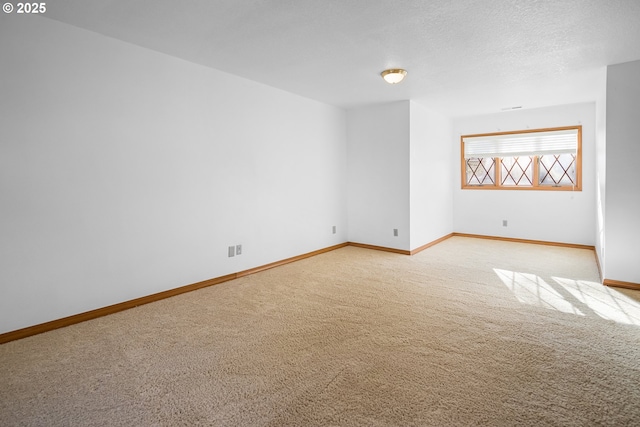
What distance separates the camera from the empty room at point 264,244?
5.81 ft

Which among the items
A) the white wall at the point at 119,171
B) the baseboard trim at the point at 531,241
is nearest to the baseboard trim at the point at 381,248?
the white wall at the point at 119,171

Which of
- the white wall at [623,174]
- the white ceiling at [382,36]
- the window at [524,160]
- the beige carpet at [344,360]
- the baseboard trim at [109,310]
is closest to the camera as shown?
the beige carpet at [344,360]

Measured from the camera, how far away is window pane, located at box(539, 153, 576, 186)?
5398 mm

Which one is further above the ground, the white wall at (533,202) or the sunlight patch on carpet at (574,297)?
the white wall at (533,202)

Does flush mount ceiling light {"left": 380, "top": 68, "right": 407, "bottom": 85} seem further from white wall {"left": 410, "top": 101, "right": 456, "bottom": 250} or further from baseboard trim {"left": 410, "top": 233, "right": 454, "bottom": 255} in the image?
baseboard trim {"left": 410, "top": 233, "right": 454, "bottom": 255}

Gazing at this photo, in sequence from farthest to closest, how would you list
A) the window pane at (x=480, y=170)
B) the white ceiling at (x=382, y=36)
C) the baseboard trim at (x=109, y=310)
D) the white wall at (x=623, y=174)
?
the window pane at (x=480, y=170) → the white wall at (x=623, y=174) → the baseboard trim at (x=109, y=310) → the white ceiling at (x=382, y=36)

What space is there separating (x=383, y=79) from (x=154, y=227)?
282 centimetres

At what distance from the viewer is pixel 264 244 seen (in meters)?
4.15

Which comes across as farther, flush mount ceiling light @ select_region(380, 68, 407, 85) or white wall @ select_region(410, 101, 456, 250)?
white wall @ select_region(410, 101, 456, 250)

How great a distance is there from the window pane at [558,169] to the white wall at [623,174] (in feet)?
7.45

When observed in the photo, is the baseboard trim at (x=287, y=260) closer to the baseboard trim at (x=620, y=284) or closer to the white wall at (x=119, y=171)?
the white wall at (x=119, y=171)

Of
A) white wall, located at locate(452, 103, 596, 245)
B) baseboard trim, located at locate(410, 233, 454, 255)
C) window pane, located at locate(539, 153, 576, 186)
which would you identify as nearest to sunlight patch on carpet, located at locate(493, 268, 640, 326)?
baseboard trim, located at locate(410, 233, 454, 255)

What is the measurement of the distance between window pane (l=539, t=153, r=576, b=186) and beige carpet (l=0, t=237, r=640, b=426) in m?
2.59

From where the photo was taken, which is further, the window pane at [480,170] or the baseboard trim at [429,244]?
the window pane at [480,170]
